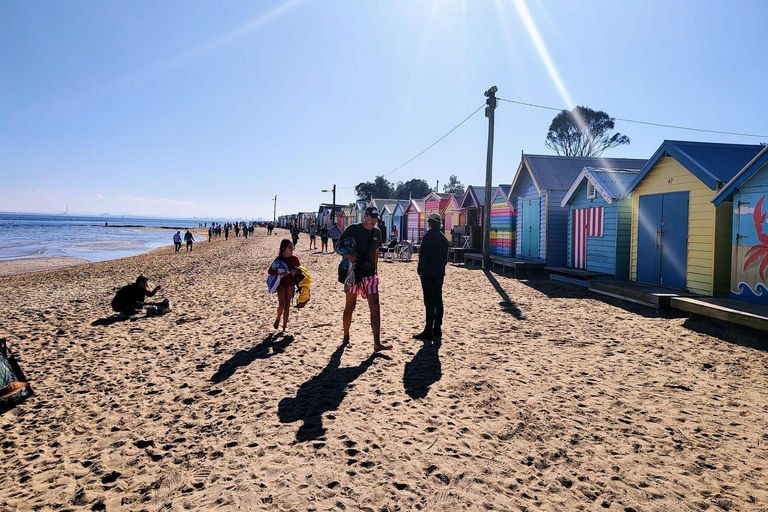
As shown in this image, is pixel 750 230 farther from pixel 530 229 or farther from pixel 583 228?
pixel 530 229

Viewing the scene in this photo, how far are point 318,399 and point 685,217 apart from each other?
9.50m

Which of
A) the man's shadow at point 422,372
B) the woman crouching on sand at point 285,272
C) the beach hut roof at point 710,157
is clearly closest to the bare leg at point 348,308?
the man's shadow at point 422,372

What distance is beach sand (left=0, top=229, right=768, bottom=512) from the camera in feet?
9.86

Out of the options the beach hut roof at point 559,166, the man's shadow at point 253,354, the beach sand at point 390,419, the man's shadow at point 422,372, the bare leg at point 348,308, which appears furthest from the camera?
the beach hut roof at point 559,166

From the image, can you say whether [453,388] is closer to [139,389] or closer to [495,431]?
[495,431]

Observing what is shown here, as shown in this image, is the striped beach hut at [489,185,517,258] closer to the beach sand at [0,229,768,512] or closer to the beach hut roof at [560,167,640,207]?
the beach hut roof at [560,167,640,207]

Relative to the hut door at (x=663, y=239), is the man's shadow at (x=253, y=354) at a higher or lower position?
lower

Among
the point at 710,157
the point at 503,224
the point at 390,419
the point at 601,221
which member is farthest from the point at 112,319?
the point at 503,224

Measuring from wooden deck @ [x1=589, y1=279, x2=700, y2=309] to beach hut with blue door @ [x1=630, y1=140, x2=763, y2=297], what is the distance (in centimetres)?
43

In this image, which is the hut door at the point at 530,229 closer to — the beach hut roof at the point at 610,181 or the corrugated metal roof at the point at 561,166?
the corrugated metal roof at the point at 561,166

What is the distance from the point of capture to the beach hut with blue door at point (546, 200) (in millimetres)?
16438

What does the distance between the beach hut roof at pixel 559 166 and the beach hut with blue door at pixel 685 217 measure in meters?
4.96

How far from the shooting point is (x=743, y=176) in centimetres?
810

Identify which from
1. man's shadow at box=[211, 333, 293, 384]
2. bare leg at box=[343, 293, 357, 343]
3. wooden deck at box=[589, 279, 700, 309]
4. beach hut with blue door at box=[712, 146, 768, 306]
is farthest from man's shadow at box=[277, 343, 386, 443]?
beach hut with blue door at box=[712, 146, 768, 306]
